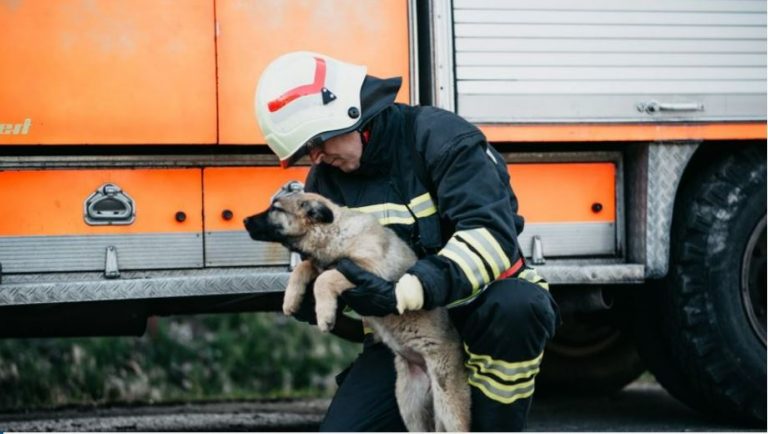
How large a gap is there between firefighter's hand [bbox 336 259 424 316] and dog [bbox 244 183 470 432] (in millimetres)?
97

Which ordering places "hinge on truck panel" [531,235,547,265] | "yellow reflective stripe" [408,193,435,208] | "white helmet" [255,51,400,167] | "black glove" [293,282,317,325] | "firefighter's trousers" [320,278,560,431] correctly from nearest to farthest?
1. "firefighter's trousers" [320,278,560,431]
2. "white helmet" [255,51,400,167]
3. "yellow reflective stripe" [408,193,435,208]
4. "black glove" [293,282,317,325]
5. "hinge on truck panel" [531,235,547,265]

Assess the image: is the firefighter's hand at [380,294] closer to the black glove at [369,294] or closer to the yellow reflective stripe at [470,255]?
the black glove at [369,294]

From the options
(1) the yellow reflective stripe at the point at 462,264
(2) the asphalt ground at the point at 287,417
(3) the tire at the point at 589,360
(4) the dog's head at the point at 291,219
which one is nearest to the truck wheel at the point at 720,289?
(2) the asphalt ground at the point at 287,417

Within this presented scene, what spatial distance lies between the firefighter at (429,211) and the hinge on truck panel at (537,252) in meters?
1.31

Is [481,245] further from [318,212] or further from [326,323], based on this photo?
[318,212]

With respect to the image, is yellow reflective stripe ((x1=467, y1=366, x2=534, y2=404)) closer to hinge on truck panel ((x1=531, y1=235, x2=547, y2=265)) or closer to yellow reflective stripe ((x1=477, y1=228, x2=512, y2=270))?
yellow reflective stripe ((x1=477, y1=228, x2=512, y2=270))

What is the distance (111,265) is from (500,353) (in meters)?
1.76

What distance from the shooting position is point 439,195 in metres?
4.10

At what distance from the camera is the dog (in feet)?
14.0

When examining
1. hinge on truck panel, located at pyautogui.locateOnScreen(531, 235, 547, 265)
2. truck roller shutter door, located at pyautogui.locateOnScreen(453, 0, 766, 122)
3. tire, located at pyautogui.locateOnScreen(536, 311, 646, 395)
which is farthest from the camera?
tire, located at pyautogui.locateOnScreen(536, 311, 646, 395)

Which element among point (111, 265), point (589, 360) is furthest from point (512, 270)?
point (589, 360)

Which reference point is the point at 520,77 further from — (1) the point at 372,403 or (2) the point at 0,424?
(2) the point at 0,424

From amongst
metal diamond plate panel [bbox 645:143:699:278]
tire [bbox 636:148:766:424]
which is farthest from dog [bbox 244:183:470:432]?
tire [bbox 636:148:766:424]

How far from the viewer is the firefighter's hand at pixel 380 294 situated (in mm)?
3891
